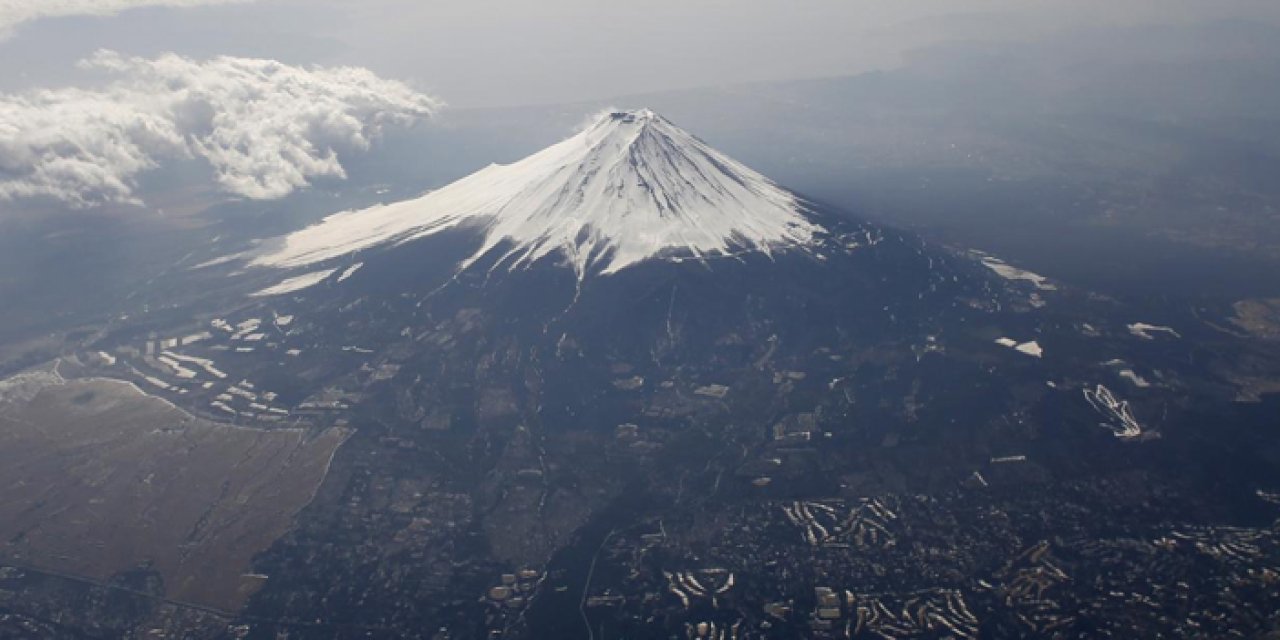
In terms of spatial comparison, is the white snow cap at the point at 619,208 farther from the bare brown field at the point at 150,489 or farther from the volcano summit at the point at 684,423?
the bare brown field at the point at 150,489

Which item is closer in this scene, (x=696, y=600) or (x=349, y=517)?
(x=696, y=600)

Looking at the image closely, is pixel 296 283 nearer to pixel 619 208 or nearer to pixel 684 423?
pixel 619 208

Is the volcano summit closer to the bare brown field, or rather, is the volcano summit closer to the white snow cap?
the white snow cap

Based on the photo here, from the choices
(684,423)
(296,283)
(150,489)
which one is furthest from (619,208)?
(150,489)

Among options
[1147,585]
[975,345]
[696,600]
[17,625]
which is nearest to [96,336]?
[17,625]

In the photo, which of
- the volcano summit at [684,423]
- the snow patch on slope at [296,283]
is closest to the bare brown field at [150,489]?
the volcano summit at [684,423]

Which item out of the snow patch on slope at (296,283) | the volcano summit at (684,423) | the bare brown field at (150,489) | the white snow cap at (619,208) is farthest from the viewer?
the snow patch on slope at (296,283)

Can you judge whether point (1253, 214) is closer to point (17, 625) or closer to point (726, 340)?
point (726, 340)
